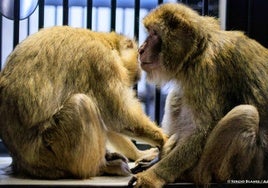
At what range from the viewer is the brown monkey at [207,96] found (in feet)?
10.8

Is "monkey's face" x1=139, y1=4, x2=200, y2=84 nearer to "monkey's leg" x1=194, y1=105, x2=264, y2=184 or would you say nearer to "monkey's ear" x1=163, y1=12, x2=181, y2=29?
"monkey's ear" x1=163, y1=12, x2=181, y2=29

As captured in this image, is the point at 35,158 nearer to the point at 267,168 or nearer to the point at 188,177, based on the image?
the point at 188,177

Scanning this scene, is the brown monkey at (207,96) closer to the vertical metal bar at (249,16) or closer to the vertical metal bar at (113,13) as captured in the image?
the vertical metal bar at (249,16)

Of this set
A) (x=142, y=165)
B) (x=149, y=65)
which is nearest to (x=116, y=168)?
(x=142, y=165)

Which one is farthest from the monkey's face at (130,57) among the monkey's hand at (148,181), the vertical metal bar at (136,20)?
the monkey's hand at (148,181)

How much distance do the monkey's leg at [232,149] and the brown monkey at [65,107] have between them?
437 millimetres

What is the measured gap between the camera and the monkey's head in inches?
137

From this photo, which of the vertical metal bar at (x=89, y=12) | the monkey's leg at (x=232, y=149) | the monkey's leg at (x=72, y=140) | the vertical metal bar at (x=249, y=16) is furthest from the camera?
the vertical metal bar at (x=89, y=12)

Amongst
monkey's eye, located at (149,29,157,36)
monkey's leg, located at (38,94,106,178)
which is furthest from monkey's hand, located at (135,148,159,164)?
monkey's eye, located at (149,29,157,36)

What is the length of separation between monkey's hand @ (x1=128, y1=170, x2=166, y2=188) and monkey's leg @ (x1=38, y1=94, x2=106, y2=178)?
333mm

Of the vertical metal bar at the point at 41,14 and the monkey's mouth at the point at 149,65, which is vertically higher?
the vertical metal bar at the point at 41,14

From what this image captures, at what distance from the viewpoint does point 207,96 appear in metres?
3.35

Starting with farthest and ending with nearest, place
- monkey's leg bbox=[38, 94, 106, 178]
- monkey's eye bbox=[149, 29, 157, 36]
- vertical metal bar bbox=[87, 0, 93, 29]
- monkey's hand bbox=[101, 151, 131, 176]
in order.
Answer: vertical metal bar bbox=[87, 0, 93, 29], monkey's hand bbox=[101, 151, 131, 176], monkey's eye bbox=[149, 29, 157, 36], monkey's leg bbox=[38, 94, 106, 178]

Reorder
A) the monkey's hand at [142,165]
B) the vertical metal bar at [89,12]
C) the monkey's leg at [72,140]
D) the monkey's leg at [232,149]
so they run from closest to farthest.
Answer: the monkey's leg at [232,149], the monkey's leg at [72,140], the monkey's hand at [142,165], the vertical metal bar at [89,12]
